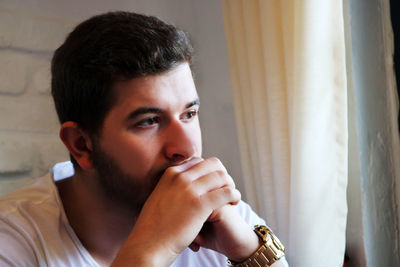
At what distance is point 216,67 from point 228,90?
0.11 m

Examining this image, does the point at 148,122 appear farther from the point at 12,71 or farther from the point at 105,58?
the point at 12,71

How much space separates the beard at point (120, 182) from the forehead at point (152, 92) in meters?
0.12

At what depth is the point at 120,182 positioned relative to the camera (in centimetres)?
96

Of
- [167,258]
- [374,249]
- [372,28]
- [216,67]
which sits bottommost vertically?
[374,249]

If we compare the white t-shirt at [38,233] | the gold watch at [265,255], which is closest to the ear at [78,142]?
the white t-shirt at [38,233]

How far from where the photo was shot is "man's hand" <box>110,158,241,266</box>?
0.83 m

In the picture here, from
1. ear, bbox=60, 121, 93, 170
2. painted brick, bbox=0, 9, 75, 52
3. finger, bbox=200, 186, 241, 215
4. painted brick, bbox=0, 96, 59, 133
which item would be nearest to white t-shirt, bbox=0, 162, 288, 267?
ear, bbox=60, 121, 93, 170

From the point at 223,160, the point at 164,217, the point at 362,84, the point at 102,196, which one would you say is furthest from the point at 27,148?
the point at 362,84

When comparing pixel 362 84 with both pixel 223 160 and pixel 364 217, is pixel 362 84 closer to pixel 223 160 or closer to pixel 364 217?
pixel 364 217

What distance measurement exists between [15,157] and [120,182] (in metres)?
0.67

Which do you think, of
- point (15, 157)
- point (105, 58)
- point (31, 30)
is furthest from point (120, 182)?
point (31, 30)

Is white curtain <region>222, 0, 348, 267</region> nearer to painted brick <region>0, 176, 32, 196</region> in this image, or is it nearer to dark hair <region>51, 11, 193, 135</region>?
dark hair <region>51, 11, 193, 135</region>

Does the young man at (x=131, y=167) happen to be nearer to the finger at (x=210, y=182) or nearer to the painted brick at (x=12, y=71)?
the finger at (x=210, y=182)

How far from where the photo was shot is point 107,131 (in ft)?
3.10
